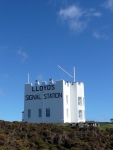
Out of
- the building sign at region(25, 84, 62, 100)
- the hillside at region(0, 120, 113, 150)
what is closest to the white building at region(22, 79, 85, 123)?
the building sign at region(25, 84, 62, 100)

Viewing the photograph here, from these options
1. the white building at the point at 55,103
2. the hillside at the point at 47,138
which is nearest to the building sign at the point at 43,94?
the white building at the point at 55,103

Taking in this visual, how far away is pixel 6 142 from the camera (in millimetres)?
18938

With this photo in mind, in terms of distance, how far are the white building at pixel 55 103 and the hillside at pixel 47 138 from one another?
1532 centimetres

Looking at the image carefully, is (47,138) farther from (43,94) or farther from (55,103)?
(43,94)

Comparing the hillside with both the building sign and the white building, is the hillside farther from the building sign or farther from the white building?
the building sign

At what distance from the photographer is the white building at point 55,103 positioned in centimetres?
4090

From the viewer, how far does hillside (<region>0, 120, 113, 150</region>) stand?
1941cm

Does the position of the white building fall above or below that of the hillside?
above

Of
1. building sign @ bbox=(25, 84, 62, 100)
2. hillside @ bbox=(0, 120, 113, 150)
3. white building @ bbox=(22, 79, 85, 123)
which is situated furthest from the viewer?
building sign @ bbox=(25, 84, 62, 100)

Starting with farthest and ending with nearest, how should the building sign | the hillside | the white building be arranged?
the building sign, the white building, the hillside

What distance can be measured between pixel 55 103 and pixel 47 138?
64.0 ft

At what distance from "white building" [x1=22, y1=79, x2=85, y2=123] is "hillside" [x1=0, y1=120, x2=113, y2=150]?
603 inches

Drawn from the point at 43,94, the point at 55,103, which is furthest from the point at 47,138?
the point at 43,94

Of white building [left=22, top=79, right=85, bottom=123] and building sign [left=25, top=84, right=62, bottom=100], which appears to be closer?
white building [left=22, top=79, right=85, bottom=123]
